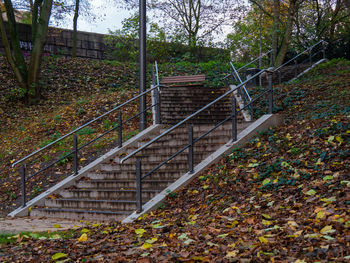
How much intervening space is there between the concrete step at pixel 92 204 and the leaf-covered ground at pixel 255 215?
87cm

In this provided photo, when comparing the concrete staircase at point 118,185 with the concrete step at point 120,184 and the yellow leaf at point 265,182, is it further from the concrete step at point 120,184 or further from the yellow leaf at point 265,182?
the yellow leaf at point 265,182

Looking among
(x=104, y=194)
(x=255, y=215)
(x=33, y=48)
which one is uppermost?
(x=33, y=48)

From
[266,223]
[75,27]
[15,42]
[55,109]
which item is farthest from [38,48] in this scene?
[266,223]

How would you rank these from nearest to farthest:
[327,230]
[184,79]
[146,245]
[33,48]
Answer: [327,230]
[146,245]
[184,79]
[33,48]

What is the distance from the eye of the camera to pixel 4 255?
4188 mm

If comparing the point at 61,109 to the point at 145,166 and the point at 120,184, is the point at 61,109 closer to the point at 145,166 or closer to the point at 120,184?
the point at 145,166

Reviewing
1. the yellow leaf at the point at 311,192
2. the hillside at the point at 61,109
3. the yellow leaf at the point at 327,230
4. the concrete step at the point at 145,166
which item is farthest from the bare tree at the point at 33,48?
the yellow leaf at the point at 327,230

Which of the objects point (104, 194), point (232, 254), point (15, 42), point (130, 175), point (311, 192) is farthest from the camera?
point (15, 42)

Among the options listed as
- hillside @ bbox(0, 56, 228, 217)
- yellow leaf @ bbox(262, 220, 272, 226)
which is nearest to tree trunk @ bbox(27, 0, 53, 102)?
hillside @ bbox(0, 56, 228, 217)

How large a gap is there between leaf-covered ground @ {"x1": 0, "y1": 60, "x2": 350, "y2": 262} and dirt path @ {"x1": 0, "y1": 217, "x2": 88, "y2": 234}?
746 millimetres

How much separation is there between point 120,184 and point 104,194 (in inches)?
15.9

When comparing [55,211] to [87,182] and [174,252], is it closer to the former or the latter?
[87,182]

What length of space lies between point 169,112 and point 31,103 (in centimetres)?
773

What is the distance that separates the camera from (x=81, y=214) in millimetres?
6883
